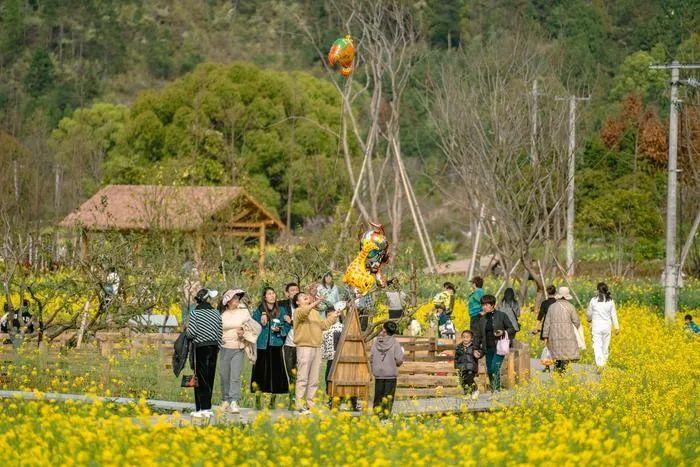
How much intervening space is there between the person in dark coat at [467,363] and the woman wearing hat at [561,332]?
2397mm

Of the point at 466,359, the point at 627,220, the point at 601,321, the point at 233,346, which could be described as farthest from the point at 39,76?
the point at 233,346

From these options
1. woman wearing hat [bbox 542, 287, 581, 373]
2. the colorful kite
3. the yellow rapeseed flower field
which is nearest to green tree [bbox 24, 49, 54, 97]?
the colorful kite

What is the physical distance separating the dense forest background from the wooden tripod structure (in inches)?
552

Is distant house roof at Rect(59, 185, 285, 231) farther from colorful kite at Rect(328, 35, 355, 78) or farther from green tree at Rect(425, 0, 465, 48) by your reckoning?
green tree at Rect(425, 0, 465, 48)

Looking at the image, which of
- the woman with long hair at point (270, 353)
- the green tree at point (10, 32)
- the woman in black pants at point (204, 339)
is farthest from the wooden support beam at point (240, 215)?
the green tree at point (10, 32)

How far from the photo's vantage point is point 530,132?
31156 millimetres

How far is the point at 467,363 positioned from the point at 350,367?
219 centimetres

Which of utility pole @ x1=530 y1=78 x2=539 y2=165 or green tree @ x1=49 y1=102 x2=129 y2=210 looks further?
green tree @ x1=49 y1=102 x2=129 y2=210

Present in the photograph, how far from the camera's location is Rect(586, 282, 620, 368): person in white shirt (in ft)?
76.1

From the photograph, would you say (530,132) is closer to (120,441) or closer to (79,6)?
(120,441)

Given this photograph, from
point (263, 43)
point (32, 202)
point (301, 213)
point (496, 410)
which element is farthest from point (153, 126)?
point (263, 43)

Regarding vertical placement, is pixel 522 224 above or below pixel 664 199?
below

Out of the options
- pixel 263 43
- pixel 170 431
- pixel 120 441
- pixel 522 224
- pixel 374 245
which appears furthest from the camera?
pixel 263 43

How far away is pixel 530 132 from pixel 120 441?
20003 mm
